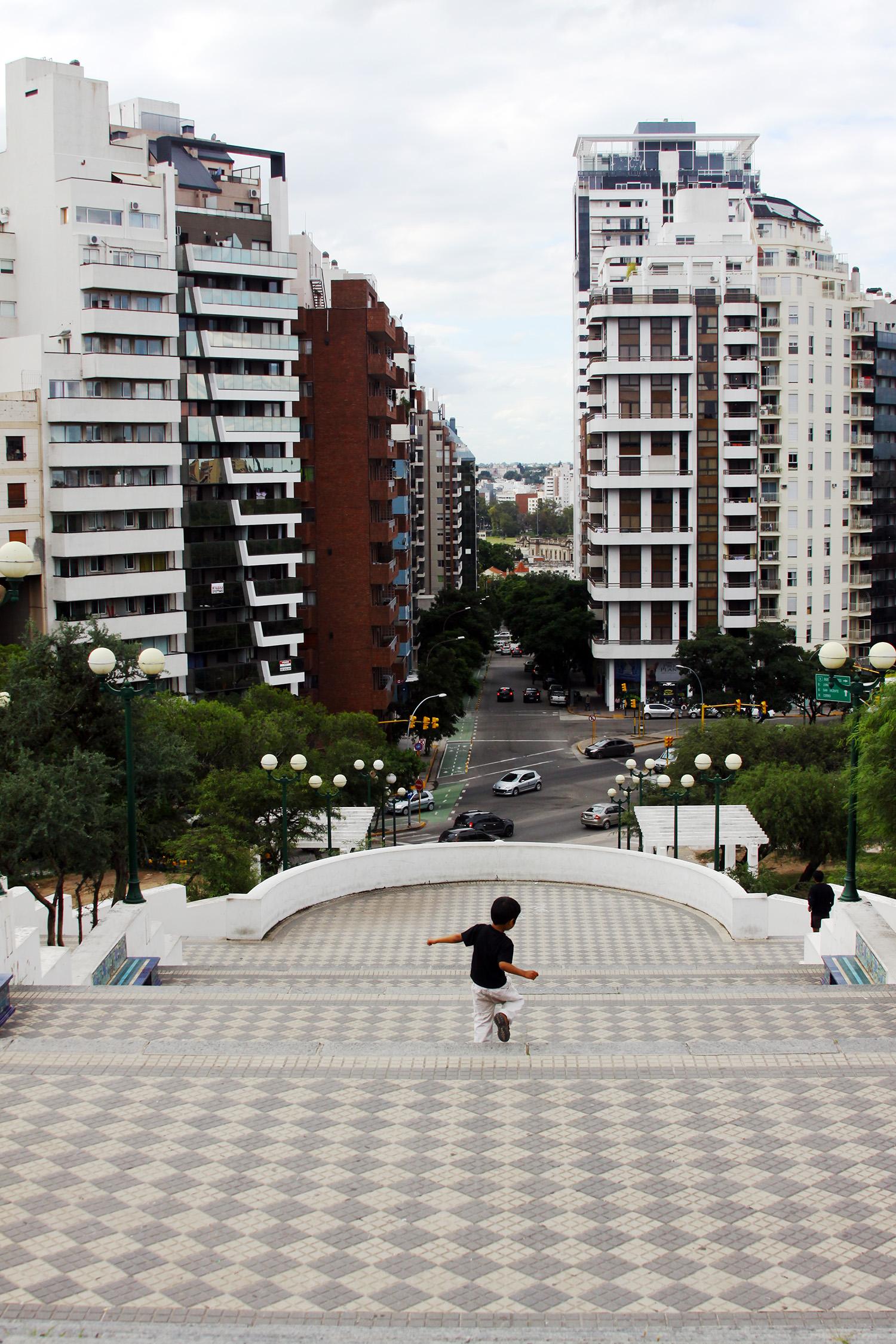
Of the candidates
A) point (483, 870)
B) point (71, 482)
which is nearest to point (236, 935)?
point (483, 870)

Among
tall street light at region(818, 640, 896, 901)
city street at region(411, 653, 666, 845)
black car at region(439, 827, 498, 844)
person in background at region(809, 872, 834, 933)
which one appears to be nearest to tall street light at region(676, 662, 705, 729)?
city street at region(411, 653, 666, 845)

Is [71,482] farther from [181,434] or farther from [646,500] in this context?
[646,500]

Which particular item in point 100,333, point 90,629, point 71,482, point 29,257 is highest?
point 29,257

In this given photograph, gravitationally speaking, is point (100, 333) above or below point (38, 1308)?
above

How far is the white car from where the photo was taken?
7944 cm

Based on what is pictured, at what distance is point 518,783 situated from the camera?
62281 mm

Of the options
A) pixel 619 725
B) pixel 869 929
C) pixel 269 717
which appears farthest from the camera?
pixel 619 725

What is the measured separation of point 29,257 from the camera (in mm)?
58031

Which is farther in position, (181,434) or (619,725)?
(619,725)

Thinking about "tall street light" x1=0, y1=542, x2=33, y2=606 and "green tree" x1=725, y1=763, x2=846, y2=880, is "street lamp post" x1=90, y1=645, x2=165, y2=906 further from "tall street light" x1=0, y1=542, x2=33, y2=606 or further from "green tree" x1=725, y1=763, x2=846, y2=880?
"green tree" x1=725, y1=763, x2=846, y2=880

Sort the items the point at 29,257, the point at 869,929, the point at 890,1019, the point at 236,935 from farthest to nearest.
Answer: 1. the point at 29,257
2. the point at 236,935
3. the point at 869,929
4. the point at 890,1019

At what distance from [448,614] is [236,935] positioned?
258 ft

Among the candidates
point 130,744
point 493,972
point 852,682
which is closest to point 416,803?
point 852,682

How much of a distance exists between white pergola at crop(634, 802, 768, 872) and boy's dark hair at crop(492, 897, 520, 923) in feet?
81.3
